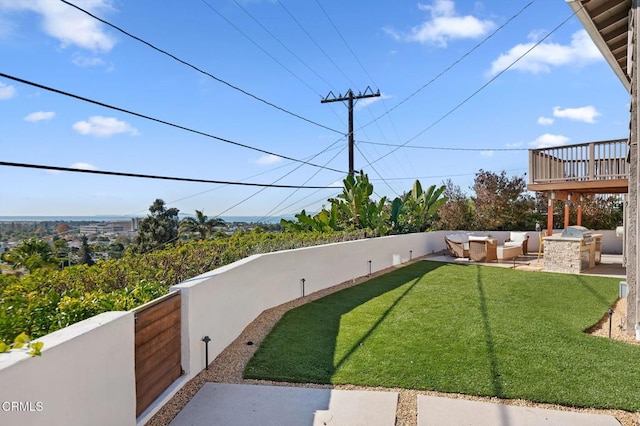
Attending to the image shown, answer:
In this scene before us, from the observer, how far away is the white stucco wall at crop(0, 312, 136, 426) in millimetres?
1989

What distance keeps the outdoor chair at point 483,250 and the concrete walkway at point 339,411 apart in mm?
10560

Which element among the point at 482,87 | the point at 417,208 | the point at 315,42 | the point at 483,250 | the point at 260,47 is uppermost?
the point at 315,42

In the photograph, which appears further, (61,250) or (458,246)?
(458,246)

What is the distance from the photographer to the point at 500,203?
17.7 metres

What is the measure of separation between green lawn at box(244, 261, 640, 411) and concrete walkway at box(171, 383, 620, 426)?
10.0 inches

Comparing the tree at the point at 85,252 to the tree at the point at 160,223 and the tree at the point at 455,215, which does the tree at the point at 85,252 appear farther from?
the tree at the point at 160,223

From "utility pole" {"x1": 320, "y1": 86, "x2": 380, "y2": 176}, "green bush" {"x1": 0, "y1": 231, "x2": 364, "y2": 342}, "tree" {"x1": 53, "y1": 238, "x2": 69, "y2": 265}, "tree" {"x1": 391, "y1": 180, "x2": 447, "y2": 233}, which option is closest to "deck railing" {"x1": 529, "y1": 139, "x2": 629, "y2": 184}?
"tree" {"x1": 391, "y1": 180, "x2": 447, "y2": 233}

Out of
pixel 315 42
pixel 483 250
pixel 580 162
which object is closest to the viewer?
pixel 580 162

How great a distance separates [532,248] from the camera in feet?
55.7

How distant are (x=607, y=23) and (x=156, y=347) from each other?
31.4ft

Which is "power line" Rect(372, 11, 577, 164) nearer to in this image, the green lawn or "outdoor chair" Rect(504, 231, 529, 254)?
the green lawn

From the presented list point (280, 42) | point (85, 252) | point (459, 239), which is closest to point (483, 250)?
point (459, 239)

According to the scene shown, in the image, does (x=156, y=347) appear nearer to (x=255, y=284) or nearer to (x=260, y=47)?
(x=255, y=284)

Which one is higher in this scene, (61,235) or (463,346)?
Answer: (61,235)
